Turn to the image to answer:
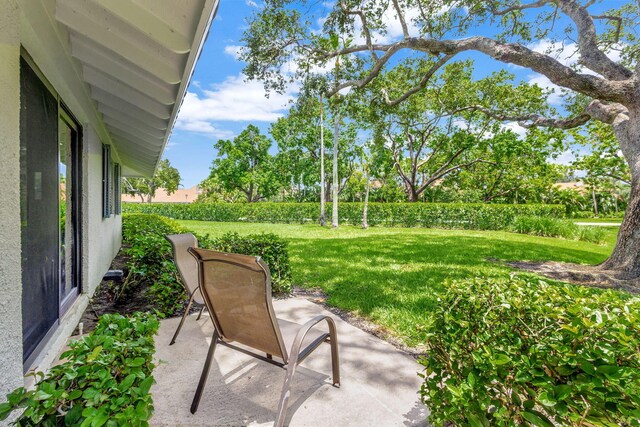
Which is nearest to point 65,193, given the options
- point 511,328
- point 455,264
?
point 511,328

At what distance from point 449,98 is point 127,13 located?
17.4 meters

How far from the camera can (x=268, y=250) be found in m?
4.79

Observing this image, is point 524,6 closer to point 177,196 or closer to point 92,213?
point 92,213

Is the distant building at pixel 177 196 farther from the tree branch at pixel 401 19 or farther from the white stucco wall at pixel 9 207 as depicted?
the white stucco wall at pixel 9 207

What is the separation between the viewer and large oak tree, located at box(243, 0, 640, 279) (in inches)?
261

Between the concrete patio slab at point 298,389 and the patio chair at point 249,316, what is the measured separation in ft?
0.53

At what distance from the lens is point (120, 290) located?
4.68m

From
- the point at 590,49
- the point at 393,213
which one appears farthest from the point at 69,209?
the point at 393,213

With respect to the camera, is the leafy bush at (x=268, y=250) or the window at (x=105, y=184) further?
the window at (x=105, y=184)

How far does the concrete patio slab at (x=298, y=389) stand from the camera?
2070mm

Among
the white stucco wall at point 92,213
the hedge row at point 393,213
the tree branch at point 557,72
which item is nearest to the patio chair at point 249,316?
the white stucco wall at point 92,213

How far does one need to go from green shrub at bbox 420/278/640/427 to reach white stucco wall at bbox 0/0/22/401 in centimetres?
217

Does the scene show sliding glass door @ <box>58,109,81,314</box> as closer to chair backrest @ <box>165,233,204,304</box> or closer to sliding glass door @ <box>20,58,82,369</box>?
sliding glass door @ <box>20,58,82,369</box>

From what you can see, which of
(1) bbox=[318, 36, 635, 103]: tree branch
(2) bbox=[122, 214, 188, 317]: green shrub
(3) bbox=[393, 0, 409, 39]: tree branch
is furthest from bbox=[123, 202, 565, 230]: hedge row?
(2) bbox=[122, 214, 188, 317]: green shrub
